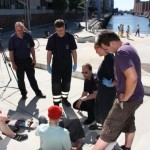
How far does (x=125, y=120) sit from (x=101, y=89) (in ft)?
2.89

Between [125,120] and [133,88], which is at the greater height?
[133,88]

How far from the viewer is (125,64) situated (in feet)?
9.57

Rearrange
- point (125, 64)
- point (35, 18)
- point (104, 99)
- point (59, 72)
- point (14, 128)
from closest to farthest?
point (125, 64), point (104, 99), point (14, 128), point (59, 72), point (35, 18)

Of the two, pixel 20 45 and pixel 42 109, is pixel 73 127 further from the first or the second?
pixel 20 45

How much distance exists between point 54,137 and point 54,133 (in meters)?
0.05

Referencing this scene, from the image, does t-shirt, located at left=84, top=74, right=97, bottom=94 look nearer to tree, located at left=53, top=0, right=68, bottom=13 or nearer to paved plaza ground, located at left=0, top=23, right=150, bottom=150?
paved plaza ground, located at left=0, top=23, right=150, bottom=150

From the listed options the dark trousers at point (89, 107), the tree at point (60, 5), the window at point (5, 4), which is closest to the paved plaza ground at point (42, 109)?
the dark trousers at point (89, 107)

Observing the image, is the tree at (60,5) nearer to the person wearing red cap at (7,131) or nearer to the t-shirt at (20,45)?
the t-shirt at (20,45)

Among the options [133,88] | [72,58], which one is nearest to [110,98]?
[133,88]

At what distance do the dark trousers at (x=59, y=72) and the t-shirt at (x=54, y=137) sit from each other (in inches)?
91.0

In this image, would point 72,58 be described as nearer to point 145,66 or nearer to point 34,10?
point 145,66

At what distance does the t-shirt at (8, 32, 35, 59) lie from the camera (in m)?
6.05

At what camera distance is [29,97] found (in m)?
6.64

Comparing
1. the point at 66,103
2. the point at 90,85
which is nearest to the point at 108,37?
the point at 90,85
